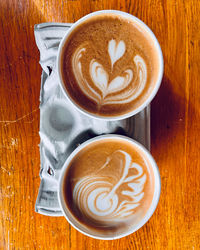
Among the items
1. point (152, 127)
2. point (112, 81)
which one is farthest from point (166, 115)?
point (112, 81)

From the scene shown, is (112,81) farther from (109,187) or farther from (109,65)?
(109,187)

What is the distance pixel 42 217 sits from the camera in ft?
2.14

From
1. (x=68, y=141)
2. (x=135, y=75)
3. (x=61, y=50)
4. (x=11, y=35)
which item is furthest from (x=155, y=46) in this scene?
(x=11, y=35)

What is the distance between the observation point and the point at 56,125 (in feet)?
1.88

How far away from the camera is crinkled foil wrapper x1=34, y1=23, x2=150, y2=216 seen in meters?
0.55

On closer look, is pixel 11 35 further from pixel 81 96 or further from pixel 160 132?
pixel 160 132

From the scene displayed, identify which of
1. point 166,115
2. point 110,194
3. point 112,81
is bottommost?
point 110,194

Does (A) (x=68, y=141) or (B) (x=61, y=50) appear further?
(A) (x=68, y=141)

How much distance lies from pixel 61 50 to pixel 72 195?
272mm

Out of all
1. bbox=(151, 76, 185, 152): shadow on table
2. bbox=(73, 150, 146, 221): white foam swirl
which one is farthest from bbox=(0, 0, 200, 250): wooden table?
bbox=(73, 150, 146, 221): white foam swirl

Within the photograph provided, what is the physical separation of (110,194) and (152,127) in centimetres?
21

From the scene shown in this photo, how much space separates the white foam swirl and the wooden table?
5.7 inches

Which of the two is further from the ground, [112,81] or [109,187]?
[112,81]

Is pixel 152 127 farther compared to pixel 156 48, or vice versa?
pixel 152 127
